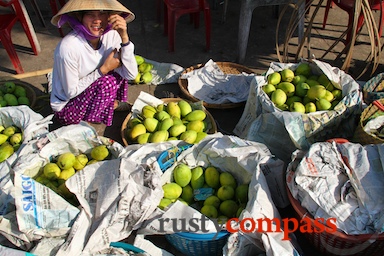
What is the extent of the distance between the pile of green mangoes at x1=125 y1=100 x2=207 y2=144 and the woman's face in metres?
0.71

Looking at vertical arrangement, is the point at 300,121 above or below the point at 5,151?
above

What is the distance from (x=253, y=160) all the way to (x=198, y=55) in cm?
218

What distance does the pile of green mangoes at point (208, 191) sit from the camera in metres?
2.06

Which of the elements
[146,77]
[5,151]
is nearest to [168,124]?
[146,77]

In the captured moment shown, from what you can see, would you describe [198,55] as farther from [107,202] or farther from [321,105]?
[107,202]

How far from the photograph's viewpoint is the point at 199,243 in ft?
6.20

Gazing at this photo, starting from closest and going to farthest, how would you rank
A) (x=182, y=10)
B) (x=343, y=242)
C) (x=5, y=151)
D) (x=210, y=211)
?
(x=343, y=242)
(x=210, y=211)
(x=5, y=151)
(x=182, y=10)

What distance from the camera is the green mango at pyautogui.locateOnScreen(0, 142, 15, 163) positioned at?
2283 mm

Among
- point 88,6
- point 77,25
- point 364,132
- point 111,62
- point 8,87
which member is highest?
point 88,6

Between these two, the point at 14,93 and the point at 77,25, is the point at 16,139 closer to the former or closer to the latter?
the point at 14,93

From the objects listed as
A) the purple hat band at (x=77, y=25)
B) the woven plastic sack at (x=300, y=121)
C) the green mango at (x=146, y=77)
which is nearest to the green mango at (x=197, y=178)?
the woven plastic sack at (x=300, y=121)

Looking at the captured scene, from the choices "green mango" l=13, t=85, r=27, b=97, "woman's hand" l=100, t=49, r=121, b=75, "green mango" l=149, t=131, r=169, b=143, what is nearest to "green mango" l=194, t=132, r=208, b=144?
"green mango" l=149, t=131, r=169, b=143

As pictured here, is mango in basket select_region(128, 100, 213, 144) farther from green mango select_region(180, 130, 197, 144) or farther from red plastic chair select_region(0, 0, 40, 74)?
red plastic chair select_region(0, 0, 40, 74)

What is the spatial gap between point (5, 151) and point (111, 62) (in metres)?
0.99
